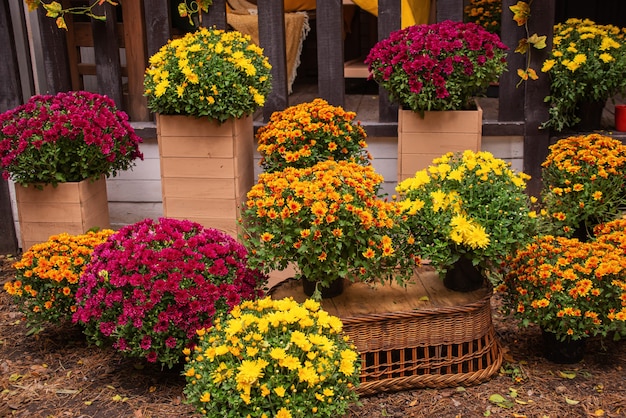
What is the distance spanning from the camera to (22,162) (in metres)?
Result: 3.80

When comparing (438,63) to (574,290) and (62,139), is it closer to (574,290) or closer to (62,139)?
(574,290)

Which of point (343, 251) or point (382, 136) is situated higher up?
point (382, 136)

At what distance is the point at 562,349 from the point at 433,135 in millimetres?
1328

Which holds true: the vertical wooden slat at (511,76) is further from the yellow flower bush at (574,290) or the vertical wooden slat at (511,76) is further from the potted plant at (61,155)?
the potted plant at (61,155)

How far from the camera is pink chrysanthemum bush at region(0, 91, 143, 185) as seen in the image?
12.3 feet

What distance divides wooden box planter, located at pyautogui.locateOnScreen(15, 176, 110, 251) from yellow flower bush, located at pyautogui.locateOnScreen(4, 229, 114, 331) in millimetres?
517

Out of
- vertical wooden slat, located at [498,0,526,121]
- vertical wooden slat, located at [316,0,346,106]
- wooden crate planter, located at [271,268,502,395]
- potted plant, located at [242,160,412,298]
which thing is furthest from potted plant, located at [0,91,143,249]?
vertical wooden slat, located at [498,0,526,121]

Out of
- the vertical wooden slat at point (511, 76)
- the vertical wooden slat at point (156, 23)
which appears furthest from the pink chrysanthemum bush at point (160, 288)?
the vertical wooden slat at point (511, 76)

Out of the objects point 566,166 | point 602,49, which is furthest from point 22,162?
point 602,49

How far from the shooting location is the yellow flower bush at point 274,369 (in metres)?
2.24

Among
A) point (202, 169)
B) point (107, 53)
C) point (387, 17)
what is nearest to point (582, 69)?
point (387, 17)

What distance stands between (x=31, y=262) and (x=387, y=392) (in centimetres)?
165

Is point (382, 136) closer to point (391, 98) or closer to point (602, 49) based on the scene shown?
point (391, 98)

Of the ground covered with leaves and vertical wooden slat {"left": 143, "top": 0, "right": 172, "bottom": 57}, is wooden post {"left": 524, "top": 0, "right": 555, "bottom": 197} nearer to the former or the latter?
the ground covered with leaves
